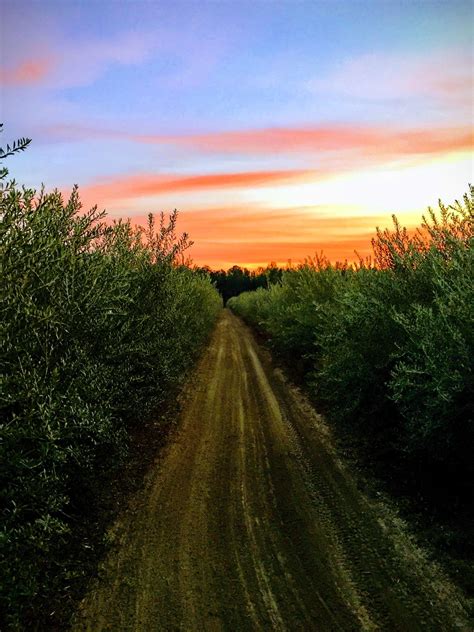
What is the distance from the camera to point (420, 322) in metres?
8.09

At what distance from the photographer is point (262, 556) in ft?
21.8

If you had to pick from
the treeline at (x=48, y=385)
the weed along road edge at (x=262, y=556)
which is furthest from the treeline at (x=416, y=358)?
A: the treeline at (x=48, y=385)

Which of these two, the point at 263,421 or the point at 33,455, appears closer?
the point at 33,455

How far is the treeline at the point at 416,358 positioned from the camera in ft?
23.2

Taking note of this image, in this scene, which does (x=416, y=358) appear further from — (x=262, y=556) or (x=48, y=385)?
(x=48, y=385)

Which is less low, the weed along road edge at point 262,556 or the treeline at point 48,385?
the treeline at point 48,385

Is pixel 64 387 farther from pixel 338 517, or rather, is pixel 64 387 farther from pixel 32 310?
pixel 338 517

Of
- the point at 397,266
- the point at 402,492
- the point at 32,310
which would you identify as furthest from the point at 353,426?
the point at 32,310

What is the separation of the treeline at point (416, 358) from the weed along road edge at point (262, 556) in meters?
1.30

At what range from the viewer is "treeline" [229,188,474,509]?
707 centimetres

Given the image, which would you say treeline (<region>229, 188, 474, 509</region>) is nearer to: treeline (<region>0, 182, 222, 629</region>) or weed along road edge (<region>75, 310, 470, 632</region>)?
weed along road edge (<region>75, 310, 470, 632</region>)

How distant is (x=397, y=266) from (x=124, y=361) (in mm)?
6410

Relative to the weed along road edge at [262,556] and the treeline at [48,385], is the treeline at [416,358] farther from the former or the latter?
the treeline at [48,385]

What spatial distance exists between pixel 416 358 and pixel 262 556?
3.98 m
